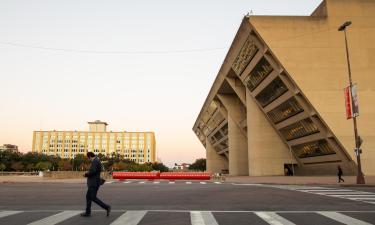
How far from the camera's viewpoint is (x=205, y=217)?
29.6 feet

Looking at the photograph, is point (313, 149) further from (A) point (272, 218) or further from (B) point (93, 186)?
(B) point (93, 186)

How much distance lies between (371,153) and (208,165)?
75.4 m

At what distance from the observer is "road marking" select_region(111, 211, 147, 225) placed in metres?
8.09

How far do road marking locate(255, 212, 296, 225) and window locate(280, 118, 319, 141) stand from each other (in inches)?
1394

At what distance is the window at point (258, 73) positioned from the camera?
150ft

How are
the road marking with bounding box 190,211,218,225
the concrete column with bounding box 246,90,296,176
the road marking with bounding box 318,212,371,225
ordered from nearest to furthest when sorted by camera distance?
the road marking with bounding box 190,211,218,225, the road marking with bounding box 318,212,371,225, the concrete column with bounding box 246,90,296,176

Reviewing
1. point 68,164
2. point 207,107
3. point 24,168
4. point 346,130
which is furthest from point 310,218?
point 68,164

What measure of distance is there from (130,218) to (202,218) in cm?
174

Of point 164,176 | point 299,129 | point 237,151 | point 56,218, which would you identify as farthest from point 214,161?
point 56,218

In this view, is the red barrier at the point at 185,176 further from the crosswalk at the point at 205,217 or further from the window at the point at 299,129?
the crosswalk at the point at 205,217

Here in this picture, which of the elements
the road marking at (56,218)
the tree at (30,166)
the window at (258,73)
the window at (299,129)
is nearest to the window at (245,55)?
the window at (258,73)

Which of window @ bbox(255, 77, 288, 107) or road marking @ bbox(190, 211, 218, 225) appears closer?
road marking @ bbox(190, 211, 218, 225)

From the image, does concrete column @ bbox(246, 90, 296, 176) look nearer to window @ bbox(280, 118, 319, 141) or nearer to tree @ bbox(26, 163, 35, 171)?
window @ bbox(280, 118, 319, 141)

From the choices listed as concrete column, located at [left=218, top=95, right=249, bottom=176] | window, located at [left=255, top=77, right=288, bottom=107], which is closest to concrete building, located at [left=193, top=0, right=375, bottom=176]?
window, located at [left=255, top=77, right=288, bottom=107]
